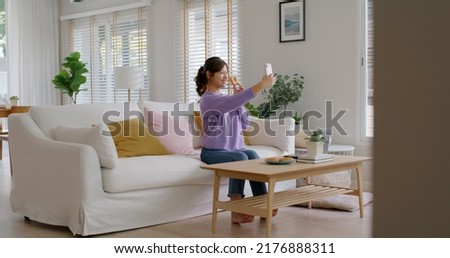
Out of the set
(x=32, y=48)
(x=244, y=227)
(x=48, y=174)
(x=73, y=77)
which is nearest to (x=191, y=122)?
(x=244, y=227)

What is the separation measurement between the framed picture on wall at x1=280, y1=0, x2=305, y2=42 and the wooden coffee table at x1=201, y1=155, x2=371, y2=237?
1.99 meters

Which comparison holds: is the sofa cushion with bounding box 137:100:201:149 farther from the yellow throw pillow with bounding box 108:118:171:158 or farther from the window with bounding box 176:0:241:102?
the window with bounding box 176:0:241:102

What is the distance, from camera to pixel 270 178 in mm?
3115

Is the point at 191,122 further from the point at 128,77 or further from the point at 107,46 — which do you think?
the point at 107,46

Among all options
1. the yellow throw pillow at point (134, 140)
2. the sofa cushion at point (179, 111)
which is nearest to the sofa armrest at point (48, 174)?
the yellow throw pillow at point (134, 140)

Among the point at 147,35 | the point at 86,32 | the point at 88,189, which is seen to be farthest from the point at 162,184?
the point at 86,32

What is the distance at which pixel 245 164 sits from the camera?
11.5 ft

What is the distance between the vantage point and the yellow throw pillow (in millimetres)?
3959

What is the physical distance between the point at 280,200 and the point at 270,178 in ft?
1.23
